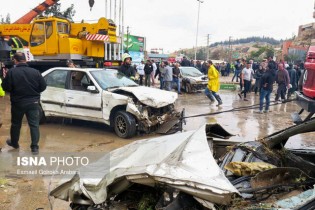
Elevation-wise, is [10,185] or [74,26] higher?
[74,26]

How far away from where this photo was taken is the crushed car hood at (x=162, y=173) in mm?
1880

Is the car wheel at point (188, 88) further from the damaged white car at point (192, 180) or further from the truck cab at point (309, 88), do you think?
the damaged white car at point (192, 180)

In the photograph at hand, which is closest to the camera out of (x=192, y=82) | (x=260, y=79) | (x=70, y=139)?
(x=70, y=139)

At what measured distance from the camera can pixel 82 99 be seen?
7.09 m

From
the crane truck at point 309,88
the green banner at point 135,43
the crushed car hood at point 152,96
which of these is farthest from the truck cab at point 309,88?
the green banner at point 135,43

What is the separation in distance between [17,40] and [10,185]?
1054 cm

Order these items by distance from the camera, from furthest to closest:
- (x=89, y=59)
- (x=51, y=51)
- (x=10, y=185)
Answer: (x=89, y=59) < (x=51, y=51) < (x=10, y=185)

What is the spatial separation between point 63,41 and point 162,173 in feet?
37.8

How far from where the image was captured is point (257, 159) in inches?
110

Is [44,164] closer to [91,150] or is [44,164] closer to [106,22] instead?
[91,150]

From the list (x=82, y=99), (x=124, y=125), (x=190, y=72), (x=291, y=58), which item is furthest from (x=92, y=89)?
(x=291, y=58)

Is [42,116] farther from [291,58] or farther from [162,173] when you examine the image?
[291,58]

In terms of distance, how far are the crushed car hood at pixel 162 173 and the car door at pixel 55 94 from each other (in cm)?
482

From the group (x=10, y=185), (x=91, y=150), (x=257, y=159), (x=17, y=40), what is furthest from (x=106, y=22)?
(x=257, y=159)
